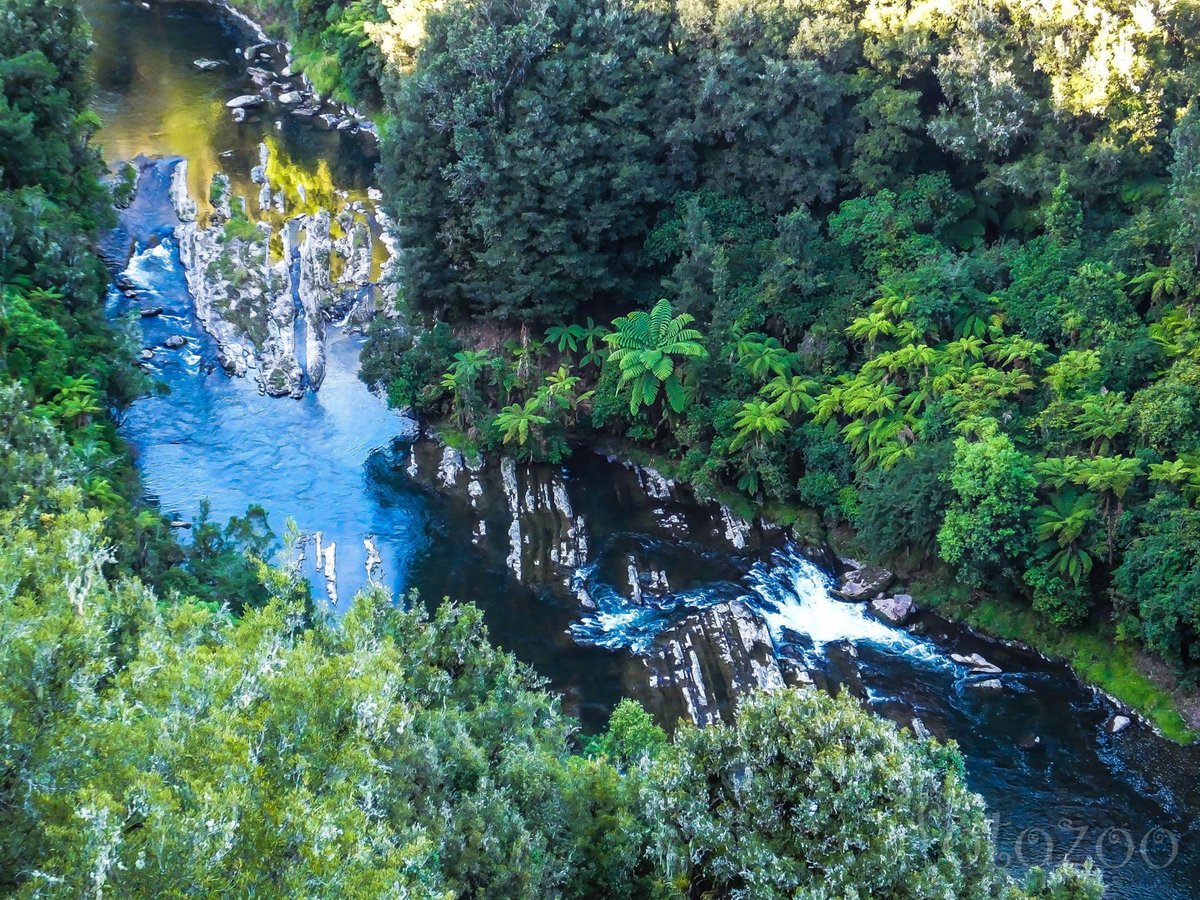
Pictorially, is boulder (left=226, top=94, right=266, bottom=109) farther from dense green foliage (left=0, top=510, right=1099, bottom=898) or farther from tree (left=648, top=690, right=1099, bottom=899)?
tree (left=648, top=690, right=1099, bottom=899)

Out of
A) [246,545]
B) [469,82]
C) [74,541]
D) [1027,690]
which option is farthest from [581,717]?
[469,82]

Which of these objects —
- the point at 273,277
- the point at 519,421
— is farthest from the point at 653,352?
the point at 273,277

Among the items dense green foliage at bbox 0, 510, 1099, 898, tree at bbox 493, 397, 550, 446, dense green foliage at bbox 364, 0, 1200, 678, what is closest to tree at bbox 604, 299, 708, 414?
dense green foliage at bbox 364, 0, 1200, 678

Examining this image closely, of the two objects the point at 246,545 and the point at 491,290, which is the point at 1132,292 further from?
the point at 246,545

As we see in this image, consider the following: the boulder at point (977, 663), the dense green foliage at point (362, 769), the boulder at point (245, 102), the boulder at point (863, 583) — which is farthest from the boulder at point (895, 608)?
the boulder at point (245, 102)

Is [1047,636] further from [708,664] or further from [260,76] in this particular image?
[260,76]
